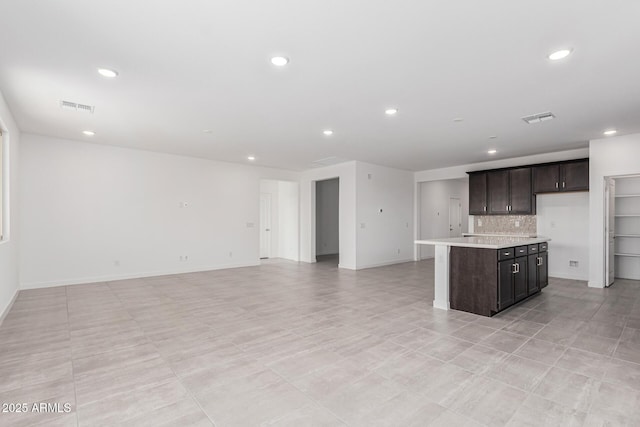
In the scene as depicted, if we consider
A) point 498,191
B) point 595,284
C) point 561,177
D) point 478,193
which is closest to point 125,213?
point 478,193

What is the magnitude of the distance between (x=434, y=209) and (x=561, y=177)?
4391mm

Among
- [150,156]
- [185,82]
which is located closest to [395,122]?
[185,82]

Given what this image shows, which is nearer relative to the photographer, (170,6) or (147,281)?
(170,6)

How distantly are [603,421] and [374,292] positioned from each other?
3.64 meters

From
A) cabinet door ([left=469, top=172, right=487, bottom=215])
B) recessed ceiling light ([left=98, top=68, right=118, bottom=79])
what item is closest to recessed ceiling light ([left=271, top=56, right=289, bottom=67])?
recessed ceiling light ([left=98, top=68, right=118, bottom=79])

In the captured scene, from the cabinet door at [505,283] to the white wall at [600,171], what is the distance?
104 inches

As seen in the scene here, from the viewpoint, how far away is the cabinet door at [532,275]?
16.3 feet

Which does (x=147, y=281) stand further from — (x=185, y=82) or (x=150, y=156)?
(x=185, y=82)

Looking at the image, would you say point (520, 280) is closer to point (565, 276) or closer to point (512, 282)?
point (512, 282)

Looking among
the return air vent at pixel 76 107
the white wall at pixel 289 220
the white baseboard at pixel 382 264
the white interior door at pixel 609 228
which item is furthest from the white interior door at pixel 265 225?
the white interior door at pixel 609 228

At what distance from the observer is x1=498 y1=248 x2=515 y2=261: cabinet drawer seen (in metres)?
4.23

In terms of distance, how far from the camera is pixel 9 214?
4625 millimetres

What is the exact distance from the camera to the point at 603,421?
203cm

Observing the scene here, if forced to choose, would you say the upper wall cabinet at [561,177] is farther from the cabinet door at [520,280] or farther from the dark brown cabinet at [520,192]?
the cabinet door at [520,280]
